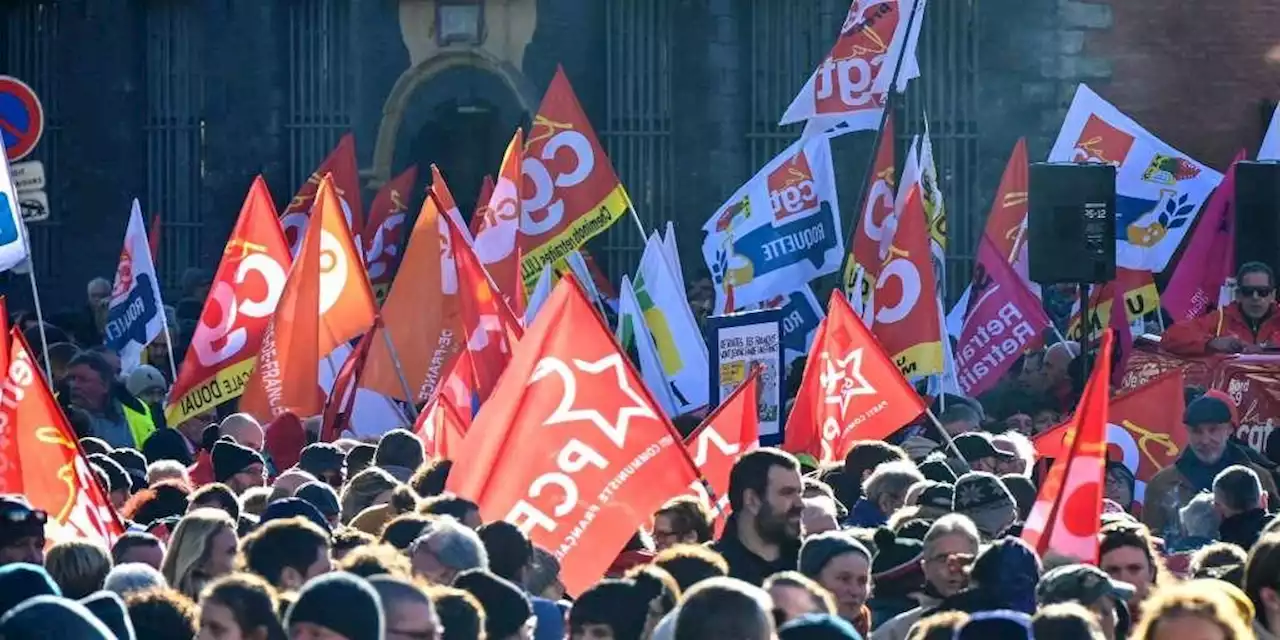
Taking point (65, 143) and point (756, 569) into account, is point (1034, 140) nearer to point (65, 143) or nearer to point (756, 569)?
point (65, 143)

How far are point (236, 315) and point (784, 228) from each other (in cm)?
349

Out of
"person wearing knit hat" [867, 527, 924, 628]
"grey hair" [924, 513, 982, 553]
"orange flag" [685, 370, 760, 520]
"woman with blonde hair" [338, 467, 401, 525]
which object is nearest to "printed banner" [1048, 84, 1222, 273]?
"orange flag" [685, 370, 760, 520]

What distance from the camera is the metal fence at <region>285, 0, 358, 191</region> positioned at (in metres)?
25.1

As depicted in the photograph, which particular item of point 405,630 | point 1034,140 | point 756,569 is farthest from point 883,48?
point 405,630

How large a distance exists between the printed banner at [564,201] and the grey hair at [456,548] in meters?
8.48

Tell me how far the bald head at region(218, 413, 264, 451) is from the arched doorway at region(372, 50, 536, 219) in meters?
11.8

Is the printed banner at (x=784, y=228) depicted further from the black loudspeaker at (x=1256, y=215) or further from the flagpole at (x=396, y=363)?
the flagpole at (x=396, y=363)

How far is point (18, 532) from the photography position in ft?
29.1

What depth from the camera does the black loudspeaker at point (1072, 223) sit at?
50.2 ft

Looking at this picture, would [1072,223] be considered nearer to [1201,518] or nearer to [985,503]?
[1201,518]

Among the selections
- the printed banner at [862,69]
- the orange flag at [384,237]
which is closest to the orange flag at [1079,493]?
the printed banner at [862,69]

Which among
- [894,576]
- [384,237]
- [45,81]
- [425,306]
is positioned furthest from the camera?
[45,81]

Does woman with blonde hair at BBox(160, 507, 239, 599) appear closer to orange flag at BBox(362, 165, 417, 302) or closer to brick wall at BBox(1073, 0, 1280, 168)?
orange flag at BBox(362, 165, 417, 302)

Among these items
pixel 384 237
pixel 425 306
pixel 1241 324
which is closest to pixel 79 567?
pixel 425 306
